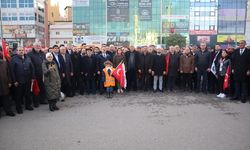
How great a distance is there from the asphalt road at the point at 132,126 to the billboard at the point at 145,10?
64.6 m

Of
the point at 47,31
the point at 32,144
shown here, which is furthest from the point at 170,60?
the point at 47,31

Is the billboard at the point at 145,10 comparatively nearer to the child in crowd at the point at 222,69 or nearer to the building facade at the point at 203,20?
the building facade at the point at 203,20

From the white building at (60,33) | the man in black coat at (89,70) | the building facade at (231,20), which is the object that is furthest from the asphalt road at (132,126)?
the white building at (60,33)

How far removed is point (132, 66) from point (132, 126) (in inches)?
216

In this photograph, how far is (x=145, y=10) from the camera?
73062 mm

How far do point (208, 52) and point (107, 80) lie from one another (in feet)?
14.5

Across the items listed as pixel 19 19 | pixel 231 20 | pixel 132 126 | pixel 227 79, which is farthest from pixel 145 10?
pixel 132 126

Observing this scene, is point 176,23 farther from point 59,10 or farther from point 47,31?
point 59,10

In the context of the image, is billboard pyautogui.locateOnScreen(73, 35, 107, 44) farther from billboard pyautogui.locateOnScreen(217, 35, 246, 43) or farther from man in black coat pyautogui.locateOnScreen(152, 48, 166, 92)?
man in black coat pyautogui.locateOnScreen(152, 48, 166, 92)

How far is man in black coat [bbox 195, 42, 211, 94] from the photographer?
1172cm

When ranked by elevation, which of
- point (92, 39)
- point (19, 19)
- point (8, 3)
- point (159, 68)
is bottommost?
point (159, 68)

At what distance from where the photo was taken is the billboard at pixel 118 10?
71625 mm

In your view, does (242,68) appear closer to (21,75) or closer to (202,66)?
(202,66)

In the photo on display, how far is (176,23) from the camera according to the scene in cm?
7269
